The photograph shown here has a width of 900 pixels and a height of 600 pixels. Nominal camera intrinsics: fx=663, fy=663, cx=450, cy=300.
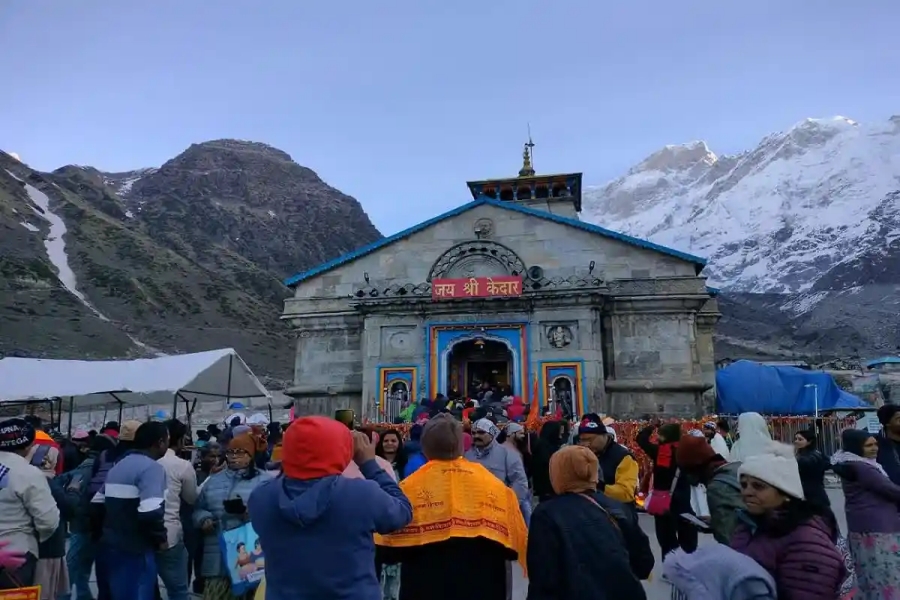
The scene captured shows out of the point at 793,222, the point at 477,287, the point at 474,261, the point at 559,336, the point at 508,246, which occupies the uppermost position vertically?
the point at 793,222

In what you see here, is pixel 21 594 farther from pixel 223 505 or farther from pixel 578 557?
pixel 578 557

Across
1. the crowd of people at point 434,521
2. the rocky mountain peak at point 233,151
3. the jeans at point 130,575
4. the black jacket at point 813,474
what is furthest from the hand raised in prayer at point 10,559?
the rocky mountain peak at point 233,151

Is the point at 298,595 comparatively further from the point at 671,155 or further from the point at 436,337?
the point at 671,155

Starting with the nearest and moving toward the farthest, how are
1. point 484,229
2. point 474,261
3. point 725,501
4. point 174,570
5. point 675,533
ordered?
1. point 725,501
2. point 174,570
3. point 675,533
4. point 474,261
5. point 484,229

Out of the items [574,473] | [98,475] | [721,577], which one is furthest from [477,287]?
[721,577]

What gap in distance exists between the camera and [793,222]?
116062mm

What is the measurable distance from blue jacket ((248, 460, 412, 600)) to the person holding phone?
1.87 metres

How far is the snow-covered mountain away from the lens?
94875 mm

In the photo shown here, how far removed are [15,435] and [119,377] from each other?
1108 cm

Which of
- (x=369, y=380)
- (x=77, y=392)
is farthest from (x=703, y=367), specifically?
(x=77, y=392)

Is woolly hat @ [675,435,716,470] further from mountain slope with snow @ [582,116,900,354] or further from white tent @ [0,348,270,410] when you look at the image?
mountain slope with snow @ [582,116,900,354]

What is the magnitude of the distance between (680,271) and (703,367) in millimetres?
3191

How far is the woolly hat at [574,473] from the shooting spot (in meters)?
3.35

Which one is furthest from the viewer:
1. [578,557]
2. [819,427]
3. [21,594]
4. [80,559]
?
[819,427]
